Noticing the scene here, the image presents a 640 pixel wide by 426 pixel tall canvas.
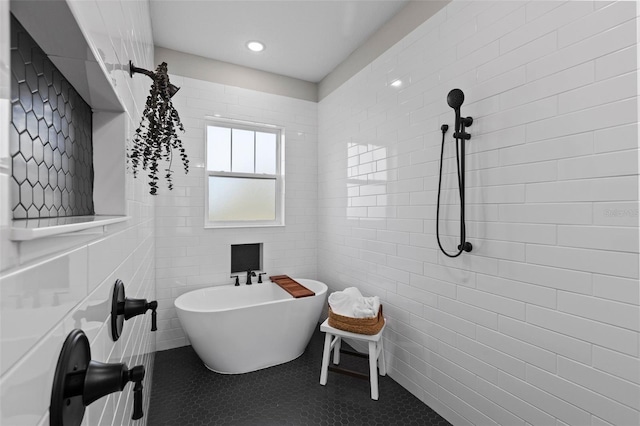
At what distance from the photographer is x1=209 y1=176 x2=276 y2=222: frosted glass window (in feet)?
10.9

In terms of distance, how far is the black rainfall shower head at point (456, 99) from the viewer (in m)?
1.79

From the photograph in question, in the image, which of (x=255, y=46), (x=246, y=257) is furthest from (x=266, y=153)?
(x=246, y=257)

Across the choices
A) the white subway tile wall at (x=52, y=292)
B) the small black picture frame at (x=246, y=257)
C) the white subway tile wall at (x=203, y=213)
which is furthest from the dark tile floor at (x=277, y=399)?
the white subway tile wall at (x=52, y=292)

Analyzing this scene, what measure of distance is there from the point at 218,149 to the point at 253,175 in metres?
0.47

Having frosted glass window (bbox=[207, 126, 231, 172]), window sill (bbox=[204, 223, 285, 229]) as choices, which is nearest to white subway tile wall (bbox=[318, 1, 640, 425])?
window sill (bbox=[204, 223, 285, 229])

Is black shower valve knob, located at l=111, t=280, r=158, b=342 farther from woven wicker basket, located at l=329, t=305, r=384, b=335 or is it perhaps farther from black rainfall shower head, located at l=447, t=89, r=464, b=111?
black rainfall shower head, located at l=447, t=89, r=464, b=111

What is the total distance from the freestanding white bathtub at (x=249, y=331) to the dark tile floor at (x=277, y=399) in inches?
4.3

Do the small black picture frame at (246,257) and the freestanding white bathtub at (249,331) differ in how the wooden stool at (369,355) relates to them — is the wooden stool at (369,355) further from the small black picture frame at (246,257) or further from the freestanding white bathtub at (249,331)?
the small black picture frame at (246,257)

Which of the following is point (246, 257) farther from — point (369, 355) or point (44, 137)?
point (44, 137)

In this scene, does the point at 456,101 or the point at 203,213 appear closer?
the point at 456,101

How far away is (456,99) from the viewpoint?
70.6 inches

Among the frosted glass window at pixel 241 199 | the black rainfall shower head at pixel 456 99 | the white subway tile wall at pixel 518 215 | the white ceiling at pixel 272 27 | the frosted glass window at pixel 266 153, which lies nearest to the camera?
the white subway tile wall at pixel 518 215

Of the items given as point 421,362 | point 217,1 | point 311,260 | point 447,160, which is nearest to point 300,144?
point 311,260

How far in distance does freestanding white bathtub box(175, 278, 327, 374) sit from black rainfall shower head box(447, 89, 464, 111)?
1.92 m
